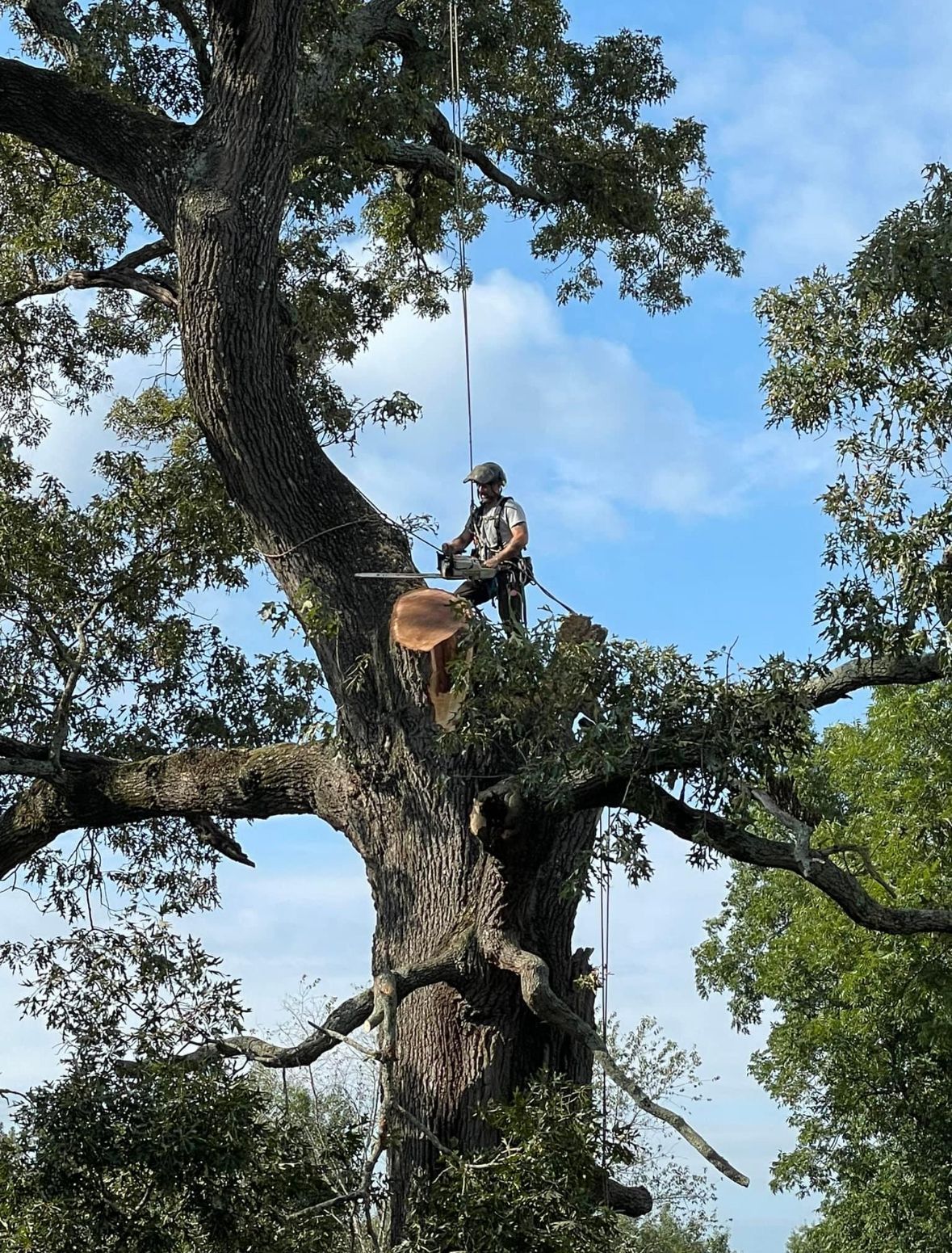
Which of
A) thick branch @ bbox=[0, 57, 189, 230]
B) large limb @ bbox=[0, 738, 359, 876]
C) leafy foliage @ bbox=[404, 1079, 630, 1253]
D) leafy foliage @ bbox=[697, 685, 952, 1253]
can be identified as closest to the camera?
leafy foliage @ bbox=[404, 1079, 630, 1253]

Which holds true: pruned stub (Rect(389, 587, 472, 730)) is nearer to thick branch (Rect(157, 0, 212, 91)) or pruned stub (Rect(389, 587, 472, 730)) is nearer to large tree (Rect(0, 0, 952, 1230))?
large tree (Rect(0, 0, 952, 1230))

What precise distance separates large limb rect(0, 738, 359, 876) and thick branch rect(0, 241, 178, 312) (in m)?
3.21

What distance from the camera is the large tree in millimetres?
7578

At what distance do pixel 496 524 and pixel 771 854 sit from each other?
2.25 m

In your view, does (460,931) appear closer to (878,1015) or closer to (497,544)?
(497,544)

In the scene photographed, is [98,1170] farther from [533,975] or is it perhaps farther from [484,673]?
[484,673]

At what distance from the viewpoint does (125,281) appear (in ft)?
37.8

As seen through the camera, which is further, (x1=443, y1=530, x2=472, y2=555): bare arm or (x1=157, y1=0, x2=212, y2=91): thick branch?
(x1=157, y1=0, x2=212, y2=91): thick branch

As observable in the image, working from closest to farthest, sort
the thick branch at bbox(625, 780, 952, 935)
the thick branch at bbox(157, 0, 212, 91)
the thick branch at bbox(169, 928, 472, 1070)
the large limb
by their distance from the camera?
the thick branch at bbox(625, 780, 952, 935) → the thick branch at bbox(169, 928, 472, 1070) → the large limb → the thick branch at bbox(157, 0, 212, 91)

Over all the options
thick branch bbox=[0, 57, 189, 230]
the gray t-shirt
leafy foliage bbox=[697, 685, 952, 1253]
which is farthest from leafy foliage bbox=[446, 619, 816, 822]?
leafy foliage bbox=[697, 685, 952, 1253]

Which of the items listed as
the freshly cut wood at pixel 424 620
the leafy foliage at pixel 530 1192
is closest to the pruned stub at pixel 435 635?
the freshly cut wood at pixel 424 620

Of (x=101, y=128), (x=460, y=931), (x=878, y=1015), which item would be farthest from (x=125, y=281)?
(x=878, y=1015)

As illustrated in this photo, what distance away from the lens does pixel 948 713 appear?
18.0m

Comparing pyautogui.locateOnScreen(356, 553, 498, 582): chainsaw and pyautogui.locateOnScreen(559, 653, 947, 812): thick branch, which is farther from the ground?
pyautogui.locateOnScreen(356, 553, 498, 582): chainsaw
